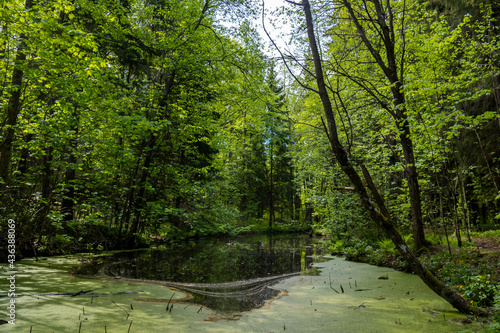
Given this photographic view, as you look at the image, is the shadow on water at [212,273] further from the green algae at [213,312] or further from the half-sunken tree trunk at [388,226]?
the half-sunken tree trunk at [388,226]

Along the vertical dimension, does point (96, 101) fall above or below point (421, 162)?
above

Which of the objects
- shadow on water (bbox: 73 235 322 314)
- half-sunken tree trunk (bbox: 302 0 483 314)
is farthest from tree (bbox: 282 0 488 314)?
shadow on water (bbox: 73 235 322 314)

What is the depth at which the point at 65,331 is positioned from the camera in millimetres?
2121

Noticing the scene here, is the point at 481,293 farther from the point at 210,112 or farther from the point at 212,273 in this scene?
the point at 210,112

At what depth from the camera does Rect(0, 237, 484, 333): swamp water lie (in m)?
2.49

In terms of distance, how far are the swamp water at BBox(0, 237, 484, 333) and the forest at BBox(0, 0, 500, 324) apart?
62cm

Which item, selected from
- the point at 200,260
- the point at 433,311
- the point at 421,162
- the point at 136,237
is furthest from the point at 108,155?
the point at 421,162

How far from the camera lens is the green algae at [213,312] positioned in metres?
2.42

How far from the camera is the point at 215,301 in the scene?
3.66m

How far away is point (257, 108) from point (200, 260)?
5.83 meters

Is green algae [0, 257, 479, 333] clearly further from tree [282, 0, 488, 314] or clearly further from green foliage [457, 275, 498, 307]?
green foliage [457, 275, 498, 307]

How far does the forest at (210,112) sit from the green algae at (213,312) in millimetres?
591

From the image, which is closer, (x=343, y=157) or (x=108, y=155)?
(x=343, y=157)

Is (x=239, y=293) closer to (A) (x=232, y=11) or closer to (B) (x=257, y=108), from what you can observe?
(B) (x=257, y=108)
